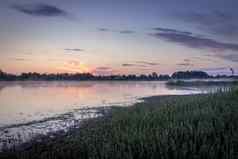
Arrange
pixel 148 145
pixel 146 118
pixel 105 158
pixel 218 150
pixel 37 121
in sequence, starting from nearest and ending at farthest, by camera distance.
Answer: pixel 218 150
pixel 105 158
pixel 148 145
pixel 146 118
pixel 37 121

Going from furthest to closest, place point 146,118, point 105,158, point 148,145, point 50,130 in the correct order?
point 50,130, point 146,118, point 148,145, point 105,158

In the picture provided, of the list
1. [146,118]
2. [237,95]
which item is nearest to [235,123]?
[146,118]

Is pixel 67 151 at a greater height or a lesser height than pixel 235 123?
lesser

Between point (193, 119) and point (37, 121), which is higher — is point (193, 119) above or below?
above

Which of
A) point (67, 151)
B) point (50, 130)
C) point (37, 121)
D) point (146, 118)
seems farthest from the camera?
point (37, 121)

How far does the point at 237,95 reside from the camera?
20797 millimetres

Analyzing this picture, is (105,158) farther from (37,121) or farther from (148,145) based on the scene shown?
(37,121)

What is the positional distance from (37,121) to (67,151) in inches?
401

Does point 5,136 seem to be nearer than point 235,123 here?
No

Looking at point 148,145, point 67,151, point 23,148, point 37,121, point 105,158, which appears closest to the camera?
point 105,158

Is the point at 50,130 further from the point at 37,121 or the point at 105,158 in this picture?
the point at 105,158

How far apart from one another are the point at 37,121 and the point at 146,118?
29.0 ft

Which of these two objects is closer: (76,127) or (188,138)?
(188,138)

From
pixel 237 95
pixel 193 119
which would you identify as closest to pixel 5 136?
pixel 193 119
